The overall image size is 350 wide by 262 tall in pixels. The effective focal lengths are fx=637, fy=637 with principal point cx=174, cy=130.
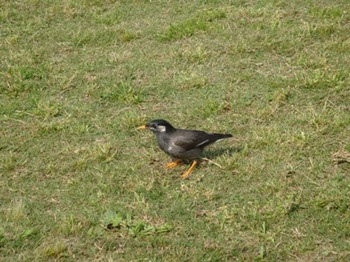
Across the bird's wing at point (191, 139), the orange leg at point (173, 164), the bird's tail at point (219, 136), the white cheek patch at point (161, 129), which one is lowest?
the orange leg at point (173, 164)

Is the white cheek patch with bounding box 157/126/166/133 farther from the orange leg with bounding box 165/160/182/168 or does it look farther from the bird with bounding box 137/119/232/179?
the orange leg with bounding box 165/160/182/168

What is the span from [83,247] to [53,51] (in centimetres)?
538

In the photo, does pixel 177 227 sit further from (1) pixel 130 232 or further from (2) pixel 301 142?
(2) pixel 301 142

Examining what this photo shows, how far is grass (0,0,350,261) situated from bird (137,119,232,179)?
239 millimetres

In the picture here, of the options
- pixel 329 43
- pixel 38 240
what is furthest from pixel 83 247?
pixel 329 43

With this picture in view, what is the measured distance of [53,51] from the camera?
10961 mm

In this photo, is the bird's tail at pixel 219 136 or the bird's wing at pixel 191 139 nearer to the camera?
the bird's wing at pixel 191 139

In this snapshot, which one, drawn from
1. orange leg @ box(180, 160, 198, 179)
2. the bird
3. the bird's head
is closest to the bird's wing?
the bird

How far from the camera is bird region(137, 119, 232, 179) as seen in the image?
7.62 m

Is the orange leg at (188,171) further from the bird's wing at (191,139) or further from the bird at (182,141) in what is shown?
the bird's wing at (191,139)

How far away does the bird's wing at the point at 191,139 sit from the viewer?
761 centimetres

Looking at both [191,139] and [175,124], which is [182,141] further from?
[175,124]

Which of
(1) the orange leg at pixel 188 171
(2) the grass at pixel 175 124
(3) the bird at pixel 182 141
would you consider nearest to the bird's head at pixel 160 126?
(3) the bird at pixel 182 141

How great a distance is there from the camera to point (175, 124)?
878 centimetres
